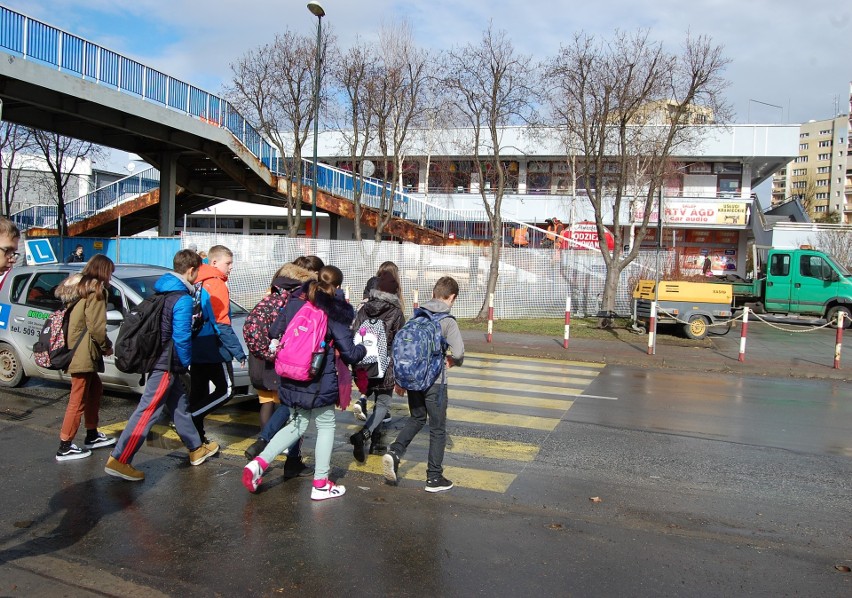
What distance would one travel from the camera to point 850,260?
29922mm

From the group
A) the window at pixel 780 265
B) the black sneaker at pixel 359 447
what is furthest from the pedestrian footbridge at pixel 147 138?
the black sneaker at pixel 359 447

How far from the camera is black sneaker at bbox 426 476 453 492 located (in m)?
5.29

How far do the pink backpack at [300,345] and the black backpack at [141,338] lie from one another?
1.15 metres

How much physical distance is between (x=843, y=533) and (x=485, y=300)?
15.7m

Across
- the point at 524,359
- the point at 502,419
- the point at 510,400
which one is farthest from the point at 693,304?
the point at 502,419

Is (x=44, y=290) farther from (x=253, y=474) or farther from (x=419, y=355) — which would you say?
(x=419, y=355)

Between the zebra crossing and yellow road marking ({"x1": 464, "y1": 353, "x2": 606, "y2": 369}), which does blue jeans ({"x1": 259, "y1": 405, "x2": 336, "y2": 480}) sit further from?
yellow road marking ({"x1": 464, "y1": 353, "x2": 606, "y2": 369})

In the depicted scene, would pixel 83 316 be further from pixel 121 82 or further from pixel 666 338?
pixel 121 82

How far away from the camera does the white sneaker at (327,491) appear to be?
5066mm

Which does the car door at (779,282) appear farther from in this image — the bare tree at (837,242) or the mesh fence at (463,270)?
the bare tree at (837,242)

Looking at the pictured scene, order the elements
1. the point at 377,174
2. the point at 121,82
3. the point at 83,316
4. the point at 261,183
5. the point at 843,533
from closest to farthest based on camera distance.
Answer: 1. the point at 843,533
2. the point at 83,316
3. the point at 121,82
4. the point at 261,183
5. the point at 377,174

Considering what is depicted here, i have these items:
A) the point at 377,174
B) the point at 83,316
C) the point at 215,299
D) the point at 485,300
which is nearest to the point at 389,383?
the point at 215,299

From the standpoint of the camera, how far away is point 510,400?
9.18 m

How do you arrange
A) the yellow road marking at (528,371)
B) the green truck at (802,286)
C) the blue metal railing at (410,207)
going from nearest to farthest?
the yellow road marking at (528,371), the green truck at (802,286), the blue metal railing at (410,207)
